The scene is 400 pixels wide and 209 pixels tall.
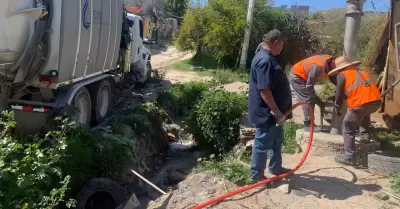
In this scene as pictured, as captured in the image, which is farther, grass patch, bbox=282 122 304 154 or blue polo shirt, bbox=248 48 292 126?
grass patch, bbox=282 122 304 154

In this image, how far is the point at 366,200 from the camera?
187 inches

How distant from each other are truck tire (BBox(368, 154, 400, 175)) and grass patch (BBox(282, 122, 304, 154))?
1.12 metres

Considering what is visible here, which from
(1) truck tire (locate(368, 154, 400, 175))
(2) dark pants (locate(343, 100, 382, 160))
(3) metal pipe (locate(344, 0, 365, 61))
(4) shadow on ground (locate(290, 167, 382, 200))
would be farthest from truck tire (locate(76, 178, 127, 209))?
(3) metal pipe (locate(344, 0, 365, 61))

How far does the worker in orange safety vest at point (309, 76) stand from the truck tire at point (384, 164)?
1533mm

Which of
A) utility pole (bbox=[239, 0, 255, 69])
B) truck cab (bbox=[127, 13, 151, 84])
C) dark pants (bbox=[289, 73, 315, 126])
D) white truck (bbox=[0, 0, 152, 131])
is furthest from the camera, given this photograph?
utility pole (bbox=[239, 0, 255, 69])

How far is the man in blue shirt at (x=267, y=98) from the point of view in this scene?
462cm

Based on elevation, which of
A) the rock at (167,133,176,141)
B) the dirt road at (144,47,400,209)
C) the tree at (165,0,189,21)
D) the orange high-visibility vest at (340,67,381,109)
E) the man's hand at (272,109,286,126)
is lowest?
the rock at (167,133,176,141)

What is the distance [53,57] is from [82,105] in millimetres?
1820

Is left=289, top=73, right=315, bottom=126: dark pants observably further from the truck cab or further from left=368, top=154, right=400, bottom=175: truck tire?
the truck cab

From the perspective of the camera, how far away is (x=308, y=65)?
7.04 metres

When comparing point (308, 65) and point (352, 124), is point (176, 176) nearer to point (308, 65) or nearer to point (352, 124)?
point (308, 65)

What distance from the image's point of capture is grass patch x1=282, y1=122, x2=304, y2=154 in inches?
258

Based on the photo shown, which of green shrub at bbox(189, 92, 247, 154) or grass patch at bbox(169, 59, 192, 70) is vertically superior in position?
green shrub at bbox(189, 92, 247, 154)

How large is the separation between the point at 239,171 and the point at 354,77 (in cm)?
202
